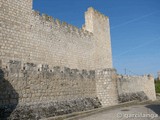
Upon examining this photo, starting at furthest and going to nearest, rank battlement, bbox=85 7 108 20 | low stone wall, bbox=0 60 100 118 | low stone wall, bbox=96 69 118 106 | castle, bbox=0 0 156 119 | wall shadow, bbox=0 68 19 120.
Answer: battlement, bbox=85 7 108 20, low stone wall, bbox=96 69 118 106, castle, bbox=0 0 156 119, low stone wall, bbox=0 60 100 118, wall shadow, bbox=0 68 19 120

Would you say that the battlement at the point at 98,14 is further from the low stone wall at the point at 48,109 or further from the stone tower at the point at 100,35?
the low stone wall at the point at 48,109

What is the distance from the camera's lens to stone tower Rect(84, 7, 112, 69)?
58.8ft

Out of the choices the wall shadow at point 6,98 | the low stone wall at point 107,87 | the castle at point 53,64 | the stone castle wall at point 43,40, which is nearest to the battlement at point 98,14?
the castle at point 53,64

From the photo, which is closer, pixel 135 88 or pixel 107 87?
pixel 107 87

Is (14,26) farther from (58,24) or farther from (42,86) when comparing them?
(42,86)

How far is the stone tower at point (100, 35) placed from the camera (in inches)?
706

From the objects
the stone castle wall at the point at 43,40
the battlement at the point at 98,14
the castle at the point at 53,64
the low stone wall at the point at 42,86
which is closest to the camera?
the low stone wall at the point at 42,86

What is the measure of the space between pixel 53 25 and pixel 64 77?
5500mm

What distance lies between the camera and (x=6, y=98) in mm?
6512

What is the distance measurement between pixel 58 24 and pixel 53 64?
3064 mm

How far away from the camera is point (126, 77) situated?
16266 mm

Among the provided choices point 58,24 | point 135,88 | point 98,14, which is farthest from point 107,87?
point 98,14

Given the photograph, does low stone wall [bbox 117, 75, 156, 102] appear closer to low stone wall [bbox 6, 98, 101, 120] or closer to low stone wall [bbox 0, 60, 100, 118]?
low stone wall [bbox 0, 60, 100, 118]

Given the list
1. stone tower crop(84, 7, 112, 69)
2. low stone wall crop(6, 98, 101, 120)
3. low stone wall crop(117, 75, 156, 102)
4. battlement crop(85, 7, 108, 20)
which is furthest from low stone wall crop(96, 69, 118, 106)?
battlement crop(85, 7, 108, 20)
